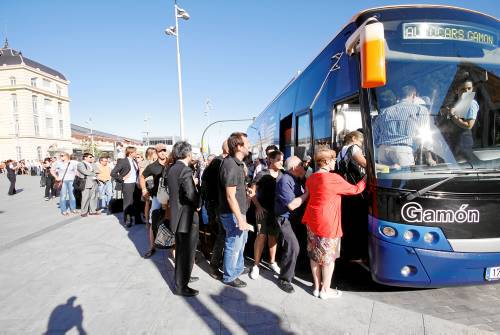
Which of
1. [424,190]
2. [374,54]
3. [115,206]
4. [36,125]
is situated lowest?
[115,206]

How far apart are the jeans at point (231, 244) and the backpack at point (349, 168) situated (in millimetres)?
1557

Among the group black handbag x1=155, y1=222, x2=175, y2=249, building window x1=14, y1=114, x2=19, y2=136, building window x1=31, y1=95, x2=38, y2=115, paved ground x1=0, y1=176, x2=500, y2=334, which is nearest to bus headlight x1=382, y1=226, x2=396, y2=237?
paved ground x1=0, y1=176, x2=500, y2=334

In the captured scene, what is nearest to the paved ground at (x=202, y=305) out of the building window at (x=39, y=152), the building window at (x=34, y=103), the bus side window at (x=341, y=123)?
the bus side window at (x=341, y=123)

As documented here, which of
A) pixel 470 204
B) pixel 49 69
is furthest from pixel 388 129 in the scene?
pixel 49 69

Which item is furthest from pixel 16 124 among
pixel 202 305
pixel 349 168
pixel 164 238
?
pixel 349 168

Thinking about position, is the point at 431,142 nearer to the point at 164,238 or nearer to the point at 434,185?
the point at 434,185

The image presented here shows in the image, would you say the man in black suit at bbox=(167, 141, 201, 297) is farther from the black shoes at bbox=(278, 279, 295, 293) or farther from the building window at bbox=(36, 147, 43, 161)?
the building window at bbox=(36, 147, 43, 161)

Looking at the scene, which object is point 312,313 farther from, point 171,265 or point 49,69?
point 49,69

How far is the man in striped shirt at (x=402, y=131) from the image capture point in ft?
9.91

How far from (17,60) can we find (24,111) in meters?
13.8

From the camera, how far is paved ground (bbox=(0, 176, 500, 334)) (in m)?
2.98

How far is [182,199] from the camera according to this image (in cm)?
366

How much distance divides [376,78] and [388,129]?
720 mm

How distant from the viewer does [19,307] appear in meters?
3.47
